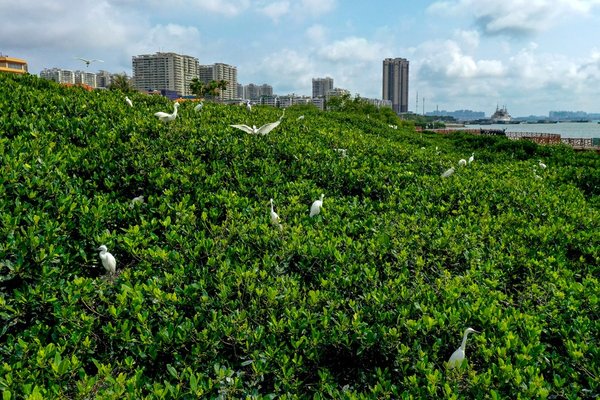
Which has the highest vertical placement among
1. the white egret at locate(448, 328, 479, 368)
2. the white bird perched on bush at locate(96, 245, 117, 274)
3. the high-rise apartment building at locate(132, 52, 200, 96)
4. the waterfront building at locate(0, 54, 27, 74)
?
the high-rise apartment building at locate(132, 52, 200, 96)

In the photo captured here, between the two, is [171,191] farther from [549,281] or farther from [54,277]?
[549,281]

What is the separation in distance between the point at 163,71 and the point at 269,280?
160905 mm

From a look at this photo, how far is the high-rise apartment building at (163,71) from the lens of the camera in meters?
146

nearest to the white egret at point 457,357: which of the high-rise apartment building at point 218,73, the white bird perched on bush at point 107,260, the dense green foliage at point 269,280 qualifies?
the dense green foliage at point 269,280

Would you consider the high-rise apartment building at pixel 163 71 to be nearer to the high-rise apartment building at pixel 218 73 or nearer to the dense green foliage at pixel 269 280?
the high-rise apartment building at pixel 218 73

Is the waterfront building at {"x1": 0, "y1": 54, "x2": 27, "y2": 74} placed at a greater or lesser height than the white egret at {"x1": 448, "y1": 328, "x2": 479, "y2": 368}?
greater

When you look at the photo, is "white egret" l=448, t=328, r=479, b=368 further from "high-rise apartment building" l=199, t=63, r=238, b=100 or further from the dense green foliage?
"high-rise apartment building" l=199, t=63, r=238, b=100

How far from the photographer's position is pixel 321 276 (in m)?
3.69

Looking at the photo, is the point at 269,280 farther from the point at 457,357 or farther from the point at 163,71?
the point at 163,71

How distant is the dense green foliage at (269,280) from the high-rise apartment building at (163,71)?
14736 centimetres

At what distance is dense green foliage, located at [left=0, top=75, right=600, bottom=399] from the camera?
2686 millimetres

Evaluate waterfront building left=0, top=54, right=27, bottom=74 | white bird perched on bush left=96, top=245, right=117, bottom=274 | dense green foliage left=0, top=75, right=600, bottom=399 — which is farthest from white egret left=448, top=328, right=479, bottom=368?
waterfront building left=0, top=54, right=27, bottom=74

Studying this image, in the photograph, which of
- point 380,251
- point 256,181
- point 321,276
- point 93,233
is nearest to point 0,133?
point 93,233

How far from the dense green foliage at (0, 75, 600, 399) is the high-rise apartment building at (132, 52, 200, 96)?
147356mm
